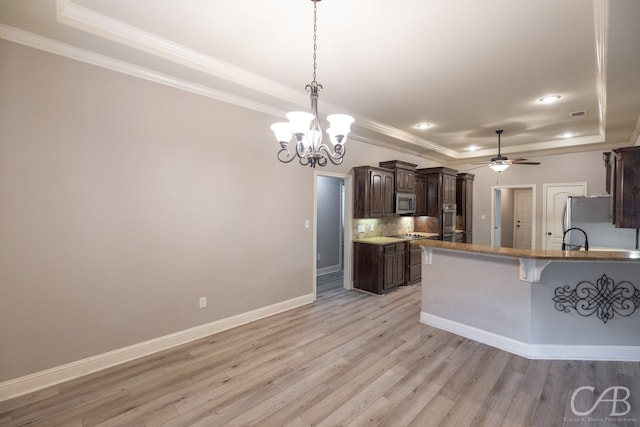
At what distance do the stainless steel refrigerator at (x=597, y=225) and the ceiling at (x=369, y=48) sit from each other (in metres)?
1.31

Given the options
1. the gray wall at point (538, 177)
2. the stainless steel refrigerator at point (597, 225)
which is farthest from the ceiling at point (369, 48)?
the gray wall at point (538, 177)

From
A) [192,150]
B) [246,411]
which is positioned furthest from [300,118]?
[246,411]

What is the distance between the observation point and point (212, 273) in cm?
345

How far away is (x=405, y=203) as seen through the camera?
596 centimetres

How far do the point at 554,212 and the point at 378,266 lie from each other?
15.3 feet

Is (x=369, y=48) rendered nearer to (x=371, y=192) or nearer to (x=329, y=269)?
(x=371, y=192)

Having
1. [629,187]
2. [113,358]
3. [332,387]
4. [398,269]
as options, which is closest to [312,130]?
[332,387]

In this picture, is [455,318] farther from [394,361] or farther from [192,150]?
[192,150]

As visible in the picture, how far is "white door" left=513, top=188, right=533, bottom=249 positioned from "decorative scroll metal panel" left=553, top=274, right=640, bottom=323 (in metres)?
6.09

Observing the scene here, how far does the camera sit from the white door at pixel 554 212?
6.45 m

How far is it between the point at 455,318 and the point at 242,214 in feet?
9.54

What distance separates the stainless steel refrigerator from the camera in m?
4.22

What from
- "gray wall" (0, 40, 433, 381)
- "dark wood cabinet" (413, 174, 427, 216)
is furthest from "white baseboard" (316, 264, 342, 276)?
"gray wall" (0, 40, 433, 381)

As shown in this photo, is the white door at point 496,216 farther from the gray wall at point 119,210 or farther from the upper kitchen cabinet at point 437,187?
the gray wall at point 119,210
